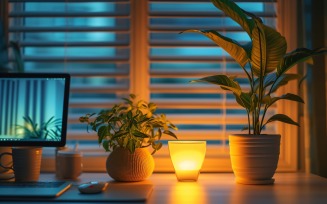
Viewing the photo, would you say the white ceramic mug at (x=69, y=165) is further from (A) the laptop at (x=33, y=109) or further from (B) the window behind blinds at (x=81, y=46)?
(B) the window behind blinds at (x=81, y=46)

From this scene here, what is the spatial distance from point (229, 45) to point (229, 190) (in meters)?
0.49

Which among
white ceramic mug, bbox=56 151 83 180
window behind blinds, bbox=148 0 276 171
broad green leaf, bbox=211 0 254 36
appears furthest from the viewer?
window behind blinds, bbox=148 0 276 171

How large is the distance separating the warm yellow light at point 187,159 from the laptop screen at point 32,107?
1.41 feet

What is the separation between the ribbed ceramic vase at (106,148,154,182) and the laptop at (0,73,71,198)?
0.20 metres

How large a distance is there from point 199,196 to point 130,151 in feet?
1.15

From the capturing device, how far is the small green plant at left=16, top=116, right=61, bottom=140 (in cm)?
153

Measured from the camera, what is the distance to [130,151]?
4.86 ft

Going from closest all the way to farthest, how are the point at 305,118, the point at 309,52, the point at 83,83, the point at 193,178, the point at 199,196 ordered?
the point at 199,196 < the point at 309,52 < the point at 193,178 < the point at 305,118 < the point at 83,83

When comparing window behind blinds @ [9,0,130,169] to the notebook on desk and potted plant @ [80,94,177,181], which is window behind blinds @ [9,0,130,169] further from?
the notebook on desk

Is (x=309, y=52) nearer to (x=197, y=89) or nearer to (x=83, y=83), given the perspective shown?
(x=197, y=89)

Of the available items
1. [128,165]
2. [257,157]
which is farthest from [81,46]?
[257,157]

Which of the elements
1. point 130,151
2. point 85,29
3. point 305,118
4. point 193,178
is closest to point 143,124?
point 130,151

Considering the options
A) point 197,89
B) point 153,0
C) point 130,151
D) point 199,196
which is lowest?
point 199,196

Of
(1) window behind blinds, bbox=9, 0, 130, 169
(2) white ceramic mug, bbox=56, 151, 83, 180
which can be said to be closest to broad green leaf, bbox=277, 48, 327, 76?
(1) window behind blinds, bbox=9, 0, 130, 169
